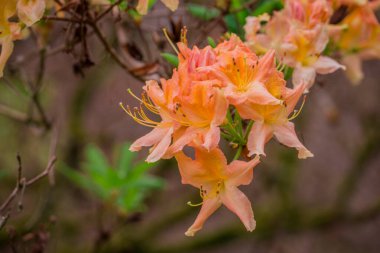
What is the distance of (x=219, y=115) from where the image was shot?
45.8 inches

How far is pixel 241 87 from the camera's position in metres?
1.23

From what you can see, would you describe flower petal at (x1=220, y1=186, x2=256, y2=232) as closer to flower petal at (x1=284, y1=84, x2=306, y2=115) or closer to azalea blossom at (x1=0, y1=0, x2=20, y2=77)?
flower petal at (x1=284, y1=84, x2=306, y2=115)

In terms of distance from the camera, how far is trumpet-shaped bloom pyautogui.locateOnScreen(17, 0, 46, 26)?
1339mm

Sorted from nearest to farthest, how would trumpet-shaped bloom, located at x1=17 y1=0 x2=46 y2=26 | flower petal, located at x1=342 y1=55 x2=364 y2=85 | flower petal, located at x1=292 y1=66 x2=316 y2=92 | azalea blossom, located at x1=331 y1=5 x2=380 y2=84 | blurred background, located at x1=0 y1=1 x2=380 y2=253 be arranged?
trumpet-shaped bloom, located at x1=17 y1=0 x2=46 y2=26 < flower petal, located at x1=292 y1=66 x2=316 y2=92 < azalea blossom, located at x1=331 y1=5 x2=380 y2=84 < flower petal, located at x1=342 y1=55 x2=364 y2=85 < blurred background, located at x1=0 y1=1 x2=380 y2=253

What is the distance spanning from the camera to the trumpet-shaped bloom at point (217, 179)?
123 centimetres

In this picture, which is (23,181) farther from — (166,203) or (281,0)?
(166,203)

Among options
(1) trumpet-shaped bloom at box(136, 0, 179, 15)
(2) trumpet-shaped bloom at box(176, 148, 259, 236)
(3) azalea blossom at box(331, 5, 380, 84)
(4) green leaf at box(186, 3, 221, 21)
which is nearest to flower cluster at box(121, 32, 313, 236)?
(2) trumpet-shaped bloom at box(176, 148, 259, 236)

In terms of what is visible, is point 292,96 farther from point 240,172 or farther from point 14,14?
point 14,14

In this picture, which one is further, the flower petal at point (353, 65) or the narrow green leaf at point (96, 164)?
the narrow green leaf at point (96, 164)

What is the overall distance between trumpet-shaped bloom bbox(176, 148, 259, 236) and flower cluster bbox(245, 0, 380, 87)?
0.98 ft

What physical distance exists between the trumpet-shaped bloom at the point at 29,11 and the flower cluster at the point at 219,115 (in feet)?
0.93

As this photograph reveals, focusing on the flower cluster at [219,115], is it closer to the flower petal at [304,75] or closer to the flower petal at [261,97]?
the flower petal at [261,97]

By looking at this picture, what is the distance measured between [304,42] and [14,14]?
0.66 metres

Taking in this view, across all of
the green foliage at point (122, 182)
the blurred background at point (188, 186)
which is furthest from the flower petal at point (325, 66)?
the blurred background at point (188, 186)
